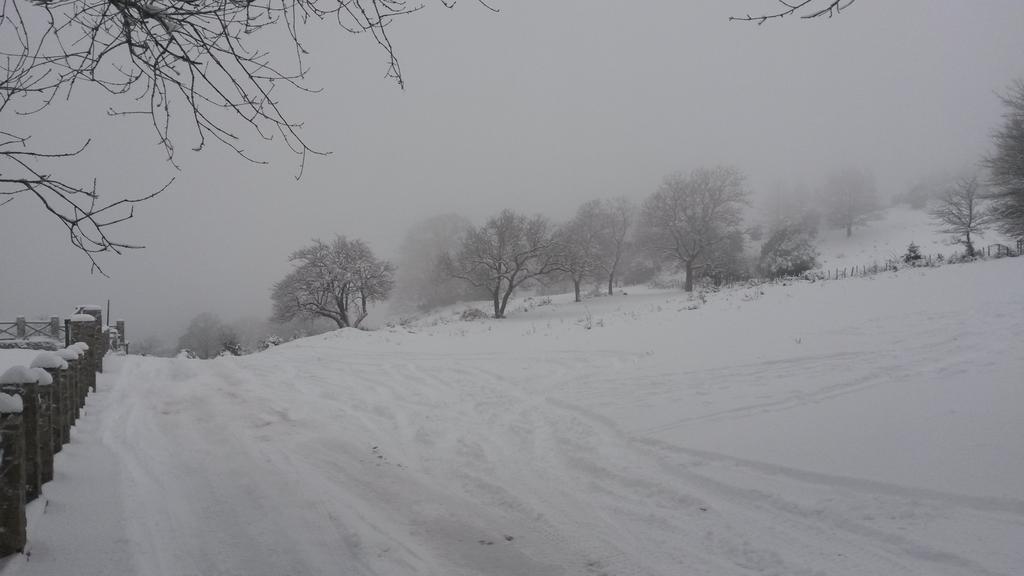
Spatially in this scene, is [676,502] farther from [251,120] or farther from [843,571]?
[251,120]

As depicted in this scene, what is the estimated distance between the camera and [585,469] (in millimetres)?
4000

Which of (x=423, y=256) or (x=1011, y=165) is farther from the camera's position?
(x=423, y=256)

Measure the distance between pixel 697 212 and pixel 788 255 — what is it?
20.0ft

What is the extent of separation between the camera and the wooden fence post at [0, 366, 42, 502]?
2914mm

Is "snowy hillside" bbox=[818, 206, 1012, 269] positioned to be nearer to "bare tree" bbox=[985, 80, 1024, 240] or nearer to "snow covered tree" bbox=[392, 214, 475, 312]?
"bare tree" bbox=[985, 80, 1024, 240]

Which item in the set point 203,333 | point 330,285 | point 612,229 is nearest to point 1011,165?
point 612,229

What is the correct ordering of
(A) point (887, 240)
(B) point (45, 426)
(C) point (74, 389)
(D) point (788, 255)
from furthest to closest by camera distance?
(A) point (887, 240) < (D) point (788, 255) < (C) point (74, 389) < (B) point (45, 426)

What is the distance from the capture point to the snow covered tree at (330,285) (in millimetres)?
28328

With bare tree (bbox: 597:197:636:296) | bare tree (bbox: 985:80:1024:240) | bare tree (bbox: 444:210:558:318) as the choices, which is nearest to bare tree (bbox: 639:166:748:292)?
bare tree (bbox: 597:197:636:296)

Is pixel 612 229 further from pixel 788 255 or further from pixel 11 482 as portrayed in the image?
pixel 11 482

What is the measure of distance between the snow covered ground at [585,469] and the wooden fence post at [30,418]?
0.50ft

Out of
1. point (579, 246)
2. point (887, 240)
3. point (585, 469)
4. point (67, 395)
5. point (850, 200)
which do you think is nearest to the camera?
point (585, 469)

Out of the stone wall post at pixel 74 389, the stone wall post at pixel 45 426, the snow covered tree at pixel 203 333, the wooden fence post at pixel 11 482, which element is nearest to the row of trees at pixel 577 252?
the snow covered tree at pixel 203 333

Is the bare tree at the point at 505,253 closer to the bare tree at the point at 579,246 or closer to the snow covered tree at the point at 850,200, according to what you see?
the bare tree at the point at 579,246
